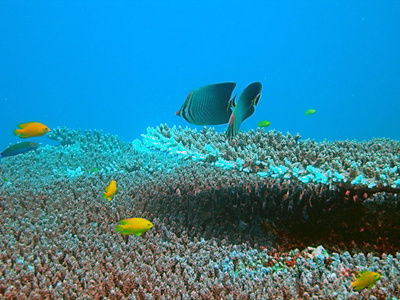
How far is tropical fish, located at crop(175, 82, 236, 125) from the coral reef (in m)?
1.23

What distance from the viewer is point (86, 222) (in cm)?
349

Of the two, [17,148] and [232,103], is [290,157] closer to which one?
[232,103]

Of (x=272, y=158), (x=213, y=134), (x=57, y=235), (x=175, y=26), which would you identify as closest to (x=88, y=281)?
(x=57, y=235)

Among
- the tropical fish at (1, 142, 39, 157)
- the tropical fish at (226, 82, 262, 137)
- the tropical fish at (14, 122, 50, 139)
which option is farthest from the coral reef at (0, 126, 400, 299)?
the tropical fish at (226, 82, 262, 137)

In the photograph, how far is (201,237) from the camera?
3.23 meters

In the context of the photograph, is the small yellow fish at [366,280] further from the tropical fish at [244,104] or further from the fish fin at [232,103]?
the fish fin at [232,103]

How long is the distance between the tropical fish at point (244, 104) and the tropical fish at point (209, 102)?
4.0 inches

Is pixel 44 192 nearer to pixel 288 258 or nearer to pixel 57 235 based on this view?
pixel 57 235

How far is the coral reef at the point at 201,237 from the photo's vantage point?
2.26 meters

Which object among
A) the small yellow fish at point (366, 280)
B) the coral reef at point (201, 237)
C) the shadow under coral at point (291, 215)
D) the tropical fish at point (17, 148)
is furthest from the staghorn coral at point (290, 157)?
the tropical fish at point (17, 148)

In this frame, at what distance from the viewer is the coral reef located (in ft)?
7.43

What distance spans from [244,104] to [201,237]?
176cm

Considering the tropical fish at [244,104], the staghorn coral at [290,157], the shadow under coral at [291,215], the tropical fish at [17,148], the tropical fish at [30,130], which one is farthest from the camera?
the tropical fish at [17,148]

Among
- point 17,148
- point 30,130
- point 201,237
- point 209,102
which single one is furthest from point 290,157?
point 17,148
